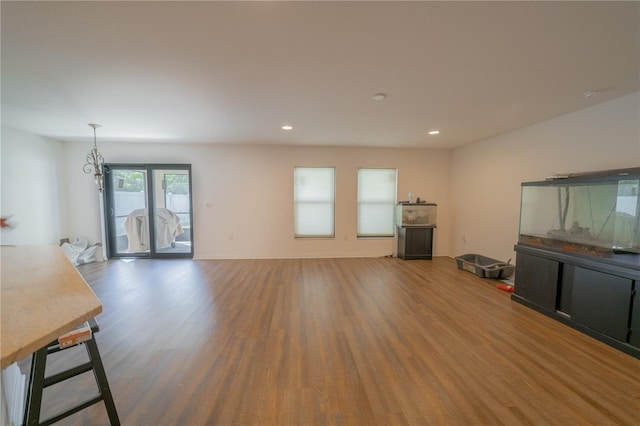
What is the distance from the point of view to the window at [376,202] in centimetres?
571

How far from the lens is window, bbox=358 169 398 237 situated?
5.71 metres

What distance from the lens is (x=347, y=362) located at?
6.55ft

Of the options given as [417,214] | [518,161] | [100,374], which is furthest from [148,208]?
[518,161]

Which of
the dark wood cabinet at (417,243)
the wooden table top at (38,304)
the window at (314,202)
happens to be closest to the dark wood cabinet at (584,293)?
the dark wood cabinet at (417,243)

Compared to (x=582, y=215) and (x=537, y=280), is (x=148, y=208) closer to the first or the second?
(x=537, y=280)

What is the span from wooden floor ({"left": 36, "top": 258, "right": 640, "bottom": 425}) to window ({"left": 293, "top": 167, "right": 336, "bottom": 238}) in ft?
7.45

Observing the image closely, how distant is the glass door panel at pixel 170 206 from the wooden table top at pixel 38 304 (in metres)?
4.08

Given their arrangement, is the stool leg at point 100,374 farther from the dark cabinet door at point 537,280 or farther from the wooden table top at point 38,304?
the dark cabinet door at point 537,280

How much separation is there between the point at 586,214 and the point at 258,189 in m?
5.36

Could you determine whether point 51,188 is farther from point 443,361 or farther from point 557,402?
point 557,402

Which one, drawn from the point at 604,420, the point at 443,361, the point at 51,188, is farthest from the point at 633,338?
the point at 51,188

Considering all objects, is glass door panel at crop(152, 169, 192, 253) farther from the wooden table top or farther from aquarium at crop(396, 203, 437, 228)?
aquarium at crop(396, 203, 437, 228)

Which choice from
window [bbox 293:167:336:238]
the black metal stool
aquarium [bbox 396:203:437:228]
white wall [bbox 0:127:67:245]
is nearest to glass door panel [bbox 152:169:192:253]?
white wall [bbox 0:127:67:245]

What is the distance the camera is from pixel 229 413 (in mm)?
1533
